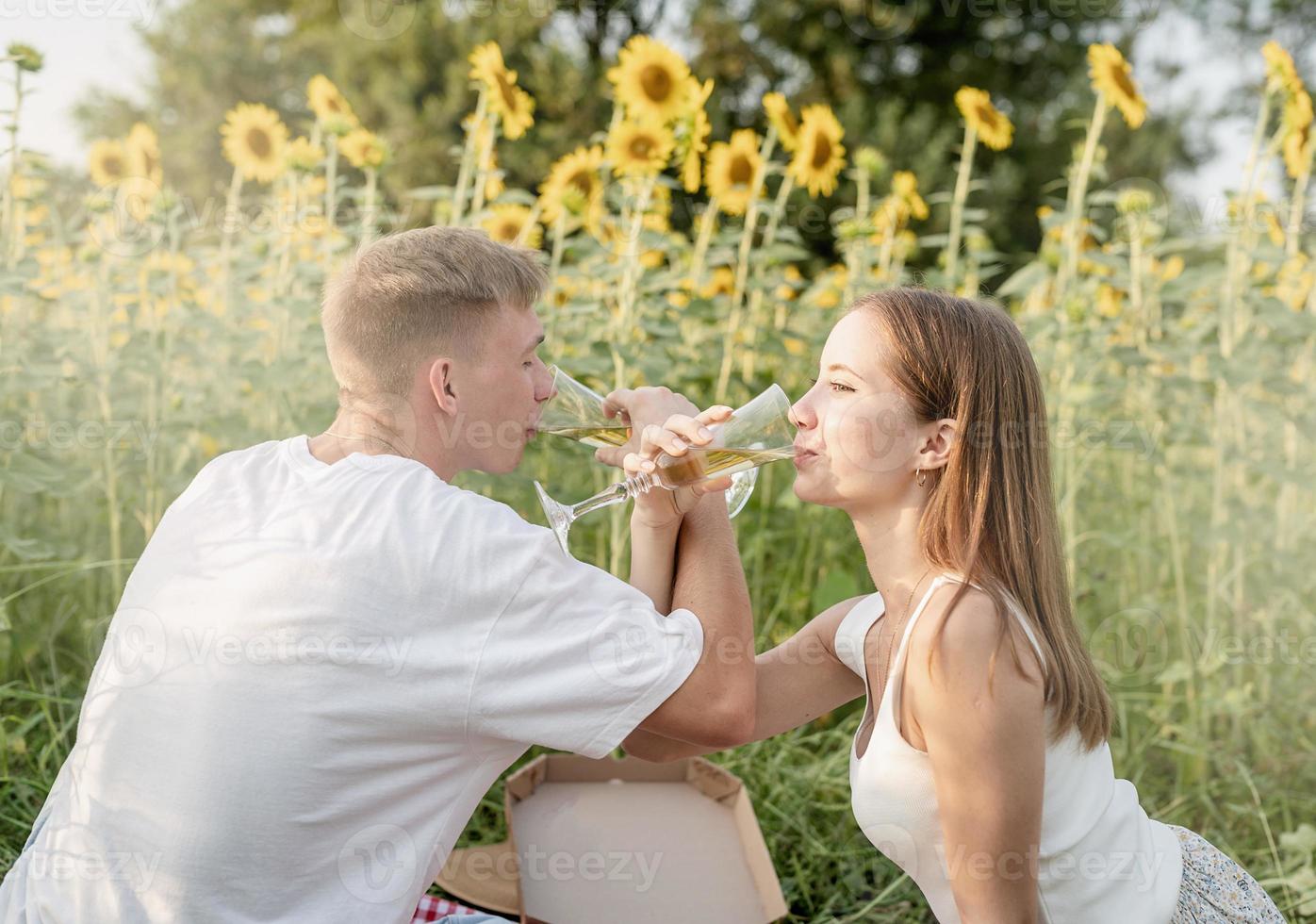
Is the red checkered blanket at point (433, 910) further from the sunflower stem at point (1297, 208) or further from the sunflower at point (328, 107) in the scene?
the sunflower stem at point (1297, 208)

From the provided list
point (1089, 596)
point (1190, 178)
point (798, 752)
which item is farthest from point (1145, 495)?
point (1190, 178)

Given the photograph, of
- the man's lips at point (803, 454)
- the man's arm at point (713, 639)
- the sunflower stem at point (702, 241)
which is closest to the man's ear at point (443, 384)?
the man's arm at point (713, 639)

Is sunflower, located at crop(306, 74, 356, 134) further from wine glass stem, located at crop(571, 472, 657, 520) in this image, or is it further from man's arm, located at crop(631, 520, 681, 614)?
man's arm, located at crop(631, 520, 681, 614)

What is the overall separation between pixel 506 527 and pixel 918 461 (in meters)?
0.70

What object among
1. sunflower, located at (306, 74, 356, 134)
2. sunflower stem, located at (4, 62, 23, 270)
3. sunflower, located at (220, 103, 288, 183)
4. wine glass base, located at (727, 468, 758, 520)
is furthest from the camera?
sunflower, located at (220, 103, 288, 183)

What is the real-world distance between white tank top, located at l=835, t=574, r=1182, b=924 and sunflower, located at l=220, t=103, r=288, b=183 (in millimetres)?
3650

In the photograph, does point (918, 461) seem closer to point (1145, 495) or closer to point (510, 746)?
point (510, 746)

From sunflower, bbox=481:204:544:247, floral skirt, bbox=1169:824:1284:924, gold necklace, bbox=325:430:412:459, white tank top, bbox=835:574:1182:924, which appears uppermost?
sunflower, bbox=481:204:544:247

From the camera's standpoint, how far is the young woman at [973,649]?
177 cm

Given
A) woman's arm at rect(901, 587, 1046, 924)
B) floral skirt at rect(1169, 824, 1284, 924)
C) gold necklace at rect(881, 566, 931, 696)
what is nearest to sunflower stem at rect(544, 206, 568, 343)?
gold necklace at rect(881, 566, 931, 696)

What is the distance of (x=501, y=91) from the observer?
158 inches

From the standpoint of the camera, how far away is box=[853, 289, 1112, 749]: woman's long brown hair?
1954mm

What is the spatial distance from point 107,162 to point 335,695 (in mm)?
3759

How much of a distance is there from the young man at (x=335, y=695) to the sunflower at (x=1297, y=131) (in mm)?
3069
